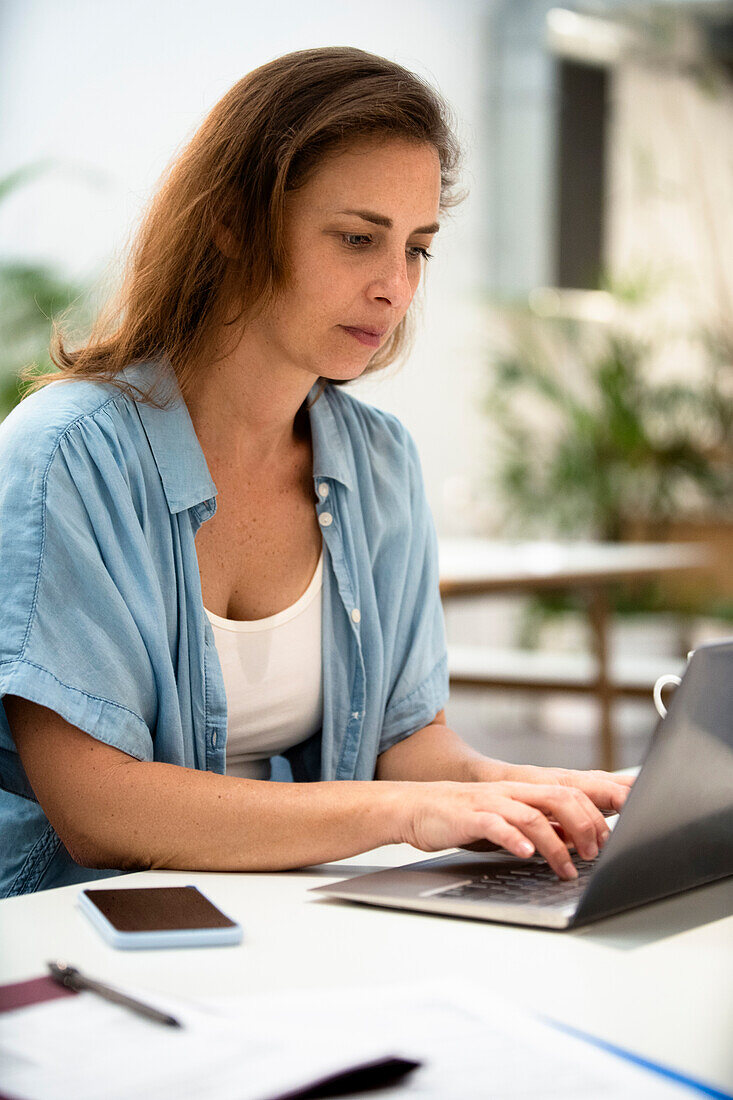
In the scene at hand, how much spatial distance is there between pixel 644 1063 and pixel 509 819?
31 centimetres

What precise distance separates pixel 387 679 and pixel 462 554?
255cm

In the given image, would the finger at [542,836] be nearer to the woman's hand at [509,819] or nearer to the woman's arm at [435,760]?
the woman's hand at [509,819]

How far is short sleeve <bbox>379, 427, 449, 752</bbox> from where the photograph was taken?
1406mm

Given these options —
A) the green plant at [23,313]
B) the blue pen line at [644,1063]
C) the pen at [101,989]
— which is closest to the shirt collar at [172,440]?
the pen at [101,989]

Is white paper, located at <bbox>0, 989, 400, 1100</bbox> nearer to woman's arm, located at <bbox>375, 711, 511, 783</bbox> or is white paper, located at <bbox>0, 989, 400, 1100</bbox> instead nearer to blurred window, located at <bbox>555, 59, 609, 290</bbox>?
woman's arm, located at <bbox>375, 711, 511, 783</bbox>

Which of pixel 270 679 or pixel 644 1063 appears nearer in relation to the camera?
pixel 644 1063

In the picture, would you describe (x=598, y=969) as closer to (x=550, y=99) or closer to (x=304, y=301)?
(x=304, y=301)

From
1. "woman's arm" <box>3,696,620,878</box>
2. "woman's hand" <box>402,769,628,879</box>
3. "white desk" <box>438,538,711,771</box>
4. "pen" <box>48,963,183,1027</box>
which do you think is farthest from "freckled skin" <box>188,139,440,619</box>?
"white desk" <box>438,538,711,771</box>

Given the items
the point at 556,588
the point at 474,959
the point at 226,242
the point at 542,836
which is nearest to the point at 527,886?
the point at 542,836

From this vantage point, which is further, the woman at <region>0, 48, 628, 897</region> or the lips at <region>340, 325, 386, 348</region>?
the lips at <region>340, 325, 386, 348</region>

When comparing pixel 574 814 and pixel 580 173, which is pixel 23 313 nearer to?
pixel 574 814

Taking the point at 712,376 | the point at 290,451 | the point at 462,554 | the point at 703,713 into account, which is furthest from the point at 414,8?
the point at 703,713

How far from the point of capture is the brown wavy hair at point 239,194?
47.3 inches

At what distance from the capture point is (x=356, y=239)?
47.3 inches
